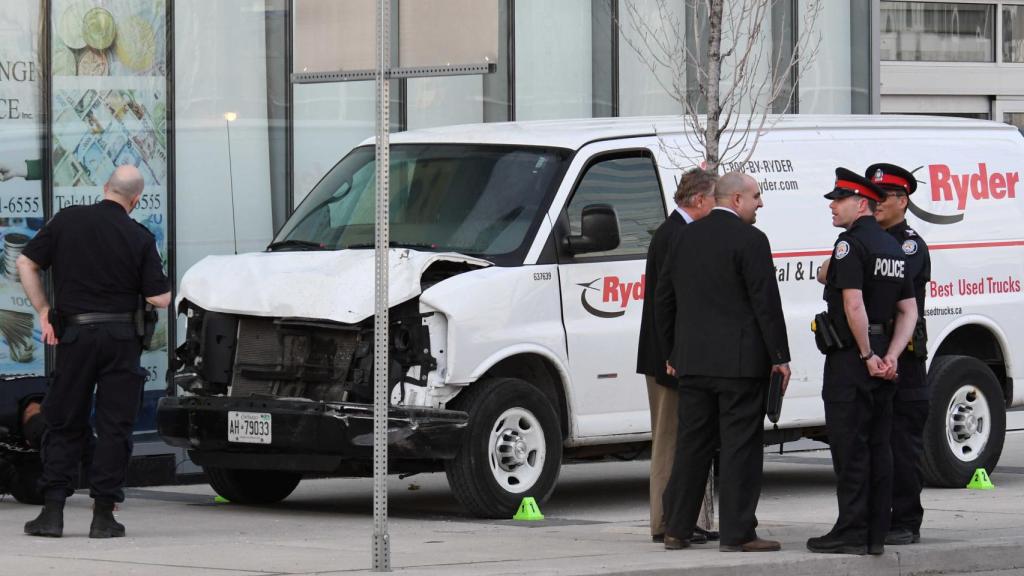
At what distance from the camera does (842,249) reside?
970 cm

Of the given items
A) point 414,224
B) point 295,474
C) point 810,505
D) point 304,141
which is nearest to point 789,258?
point 810,505

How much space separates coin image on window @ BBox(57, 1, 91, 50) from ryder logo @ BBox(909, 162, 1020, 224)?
21.0 feet

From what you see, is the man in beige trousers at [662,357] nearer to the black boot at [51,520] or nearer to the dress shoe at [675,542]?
the dress shoe at [675,542]

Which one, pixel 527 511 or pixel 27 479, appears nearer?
pixel 527 511

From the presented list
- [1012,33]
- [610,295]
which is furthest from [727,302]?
Result: [1012,33]

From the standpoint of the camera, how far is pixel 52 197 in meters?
15.1

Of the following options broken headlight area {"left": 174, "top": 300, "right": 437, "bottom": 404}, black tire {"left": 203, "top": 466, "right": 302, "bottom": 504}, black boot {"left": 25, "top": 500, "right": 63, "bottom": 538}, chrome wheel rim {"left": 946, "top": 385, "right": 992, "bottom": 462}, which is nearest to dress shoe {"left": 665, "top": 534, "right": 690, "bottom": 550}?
broken headlight area {"left": 174, "top": 300, "right": 437, "bottom": 404}

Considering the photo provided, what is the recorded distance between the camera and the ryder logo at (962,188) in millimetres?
14211

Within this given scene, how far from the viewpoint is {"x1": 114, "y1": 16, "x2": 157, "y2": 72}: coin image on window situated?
15.5 metres

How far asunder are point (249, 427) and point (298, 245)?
58.6 inches

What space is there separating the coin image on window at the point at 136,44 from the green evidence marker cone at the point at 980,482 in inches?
276

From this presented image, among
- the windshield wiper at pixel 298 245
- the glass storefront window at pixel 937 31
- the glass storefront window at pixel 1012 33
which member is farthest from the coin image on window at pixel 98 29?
the glass storefront window at pixel 1012 33

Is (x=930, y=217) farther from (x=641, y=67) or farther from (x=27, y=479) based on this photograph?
(x=27, y=479)

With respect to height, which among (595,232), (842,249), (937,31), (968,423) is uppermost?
(937,31)
